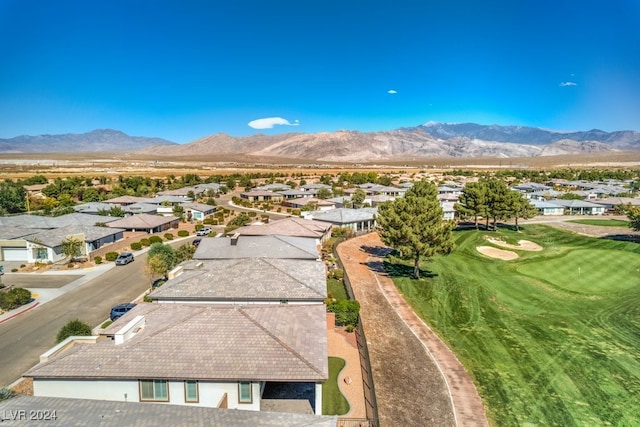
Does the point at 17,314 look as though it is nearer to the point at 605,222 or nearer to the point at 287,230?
the point at 287,230

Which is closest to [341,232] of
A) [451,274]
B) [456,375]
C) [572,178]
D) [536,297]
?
[451,274]

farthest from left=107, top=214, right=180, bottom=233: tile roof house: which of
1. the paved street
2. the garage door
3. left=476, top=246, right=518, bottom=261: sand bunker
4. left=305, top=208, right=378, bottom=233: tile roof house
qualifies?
left=476, top=246, right=518, bottom=261: sand bunker

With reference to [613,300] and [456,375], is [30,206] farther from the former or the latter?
[613,300]

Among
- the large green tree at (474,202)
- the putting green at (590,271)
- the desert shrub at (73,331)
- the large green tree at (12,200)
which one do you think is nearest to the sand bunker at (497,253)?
the putting green at (590,271)

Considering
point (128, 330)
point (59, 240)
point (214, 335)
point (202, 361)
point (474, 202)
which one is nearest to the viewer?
point (202, 361)

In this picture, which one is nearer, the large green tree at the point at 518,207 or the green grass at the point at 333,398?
the green grass at the point at 333,398

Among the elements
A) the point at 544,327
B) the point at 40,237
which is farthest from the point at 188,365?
the point at 40,237

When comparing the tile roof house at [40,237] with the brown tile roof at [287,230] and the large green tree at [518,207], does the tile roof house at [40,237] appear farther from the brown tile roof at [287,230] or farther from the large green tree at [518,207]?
the large green tree at [518,207]
